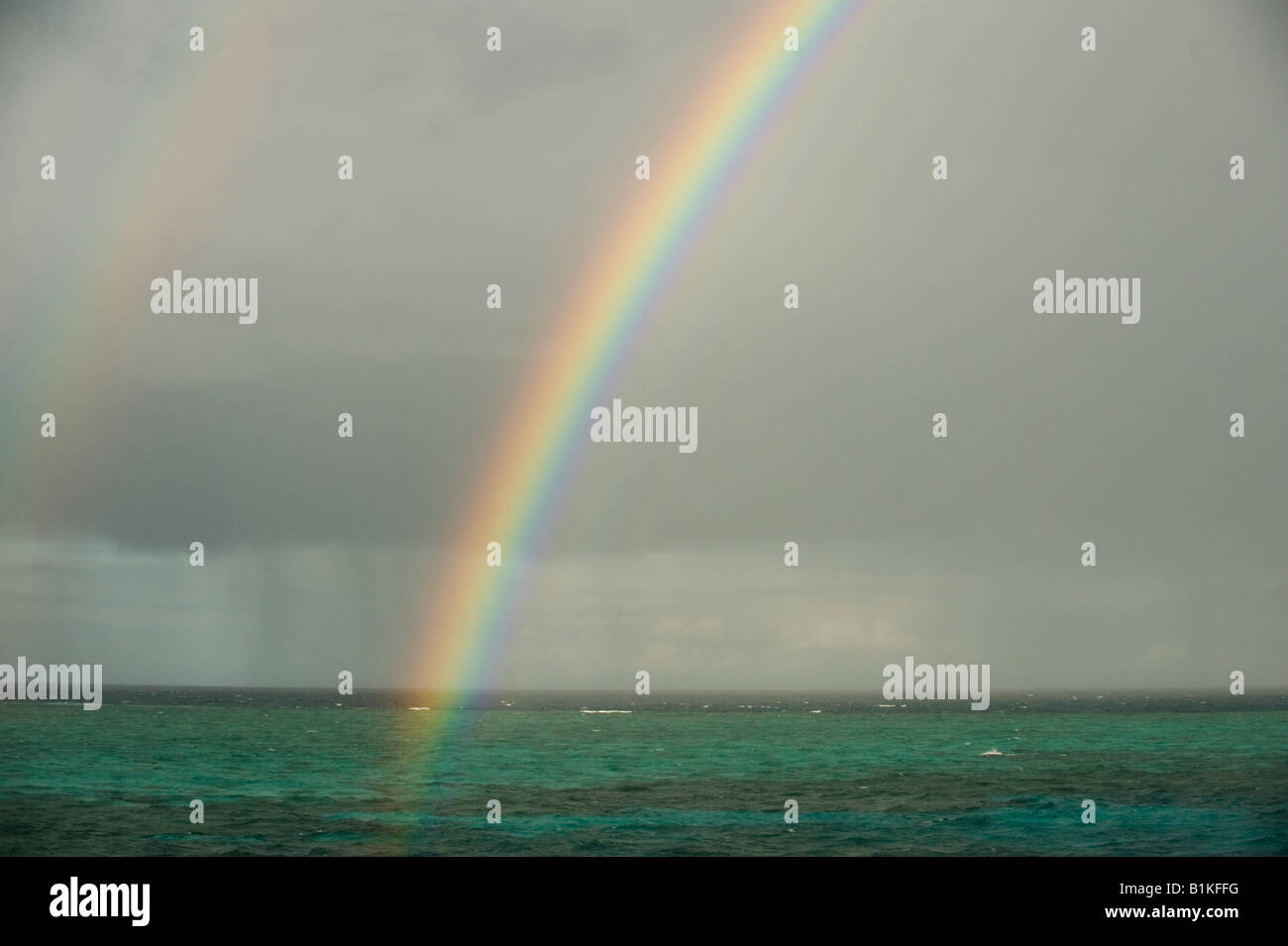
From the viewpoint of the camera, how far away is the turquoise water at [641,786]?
4097 centimetres

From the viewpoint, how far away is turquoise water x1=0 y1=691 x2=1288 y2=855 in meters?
41.0

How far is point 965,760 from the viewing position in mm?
69000

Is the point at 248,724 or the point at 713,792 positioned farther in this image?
the point at 248,724

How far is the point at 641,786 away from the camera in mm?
56719
